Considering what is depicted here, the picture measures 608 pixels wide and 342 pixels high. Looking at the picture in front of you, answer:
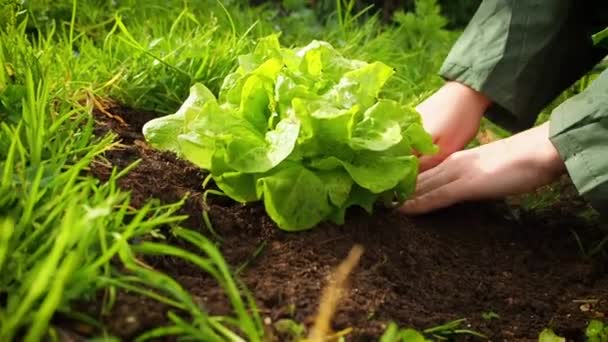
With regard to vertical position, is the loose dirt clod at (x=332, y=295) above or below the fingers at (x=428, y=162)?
above

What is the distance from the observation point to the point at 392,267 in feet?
4.45

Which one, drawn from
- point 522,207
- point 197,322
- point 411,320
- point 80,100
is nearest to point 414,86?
point 522,207

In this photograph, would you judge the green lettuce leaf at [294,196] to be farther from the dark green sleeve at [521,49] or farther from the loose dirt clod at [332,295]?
the dark green sleeve at [521,49]

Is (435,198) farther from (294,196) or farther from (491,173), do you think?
(294,196)

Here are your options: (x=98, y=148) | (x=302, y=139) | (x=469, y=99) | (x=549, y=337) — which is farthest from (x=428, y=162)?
(x=98, y=148)

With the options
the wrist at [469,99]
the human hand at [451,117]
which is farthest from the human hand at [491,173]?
the wrist at [469,99]

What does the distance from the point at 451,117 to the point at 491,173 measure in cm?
24

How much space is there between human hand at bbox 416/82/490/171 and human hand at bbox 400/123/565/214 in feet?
0.33

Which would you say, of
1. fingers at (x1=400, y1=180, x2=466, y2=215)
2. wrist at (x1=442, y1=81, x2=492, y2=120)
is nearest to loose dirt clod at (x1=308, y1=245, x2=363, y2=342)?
fingers at (x1=400, y1=180, x2=466, y2=215)

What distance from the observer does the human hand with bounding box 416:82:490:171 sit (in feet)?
5.80

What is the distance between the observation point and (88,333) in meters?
0.92

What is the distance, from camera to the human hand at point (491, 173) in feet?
5.16

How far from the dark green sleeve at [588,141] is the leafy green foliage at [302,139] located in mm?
285

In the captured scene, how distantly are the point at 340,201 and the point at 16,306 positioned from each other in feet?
2.10
